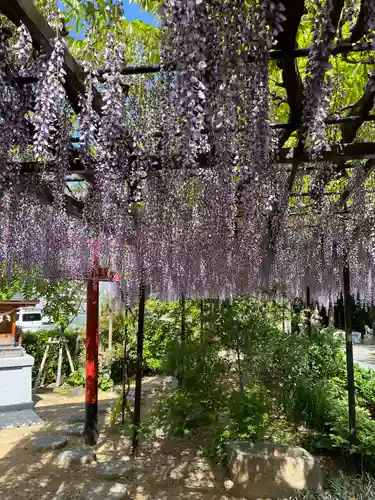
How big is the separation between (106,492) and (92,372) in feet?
6.48

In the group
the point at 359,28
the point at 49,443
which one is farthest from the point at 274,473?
the point at 359,28

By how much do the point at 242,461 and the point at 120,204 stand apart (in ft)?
8.83

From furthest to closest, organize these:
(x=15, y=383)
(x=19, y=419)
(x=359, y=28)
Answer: (x=15, y=383), (x=19, y=419), (x=359, y=28)

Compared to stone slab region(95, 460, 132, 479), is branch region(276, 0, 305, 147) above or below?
above

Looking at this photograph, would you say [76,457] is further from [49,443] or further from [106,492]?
[106,492]

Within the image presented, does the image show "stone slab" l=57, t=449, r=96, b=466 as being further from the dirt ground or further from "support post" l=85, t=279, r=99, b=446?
"support post" l=85, t=279, r=99, b=446

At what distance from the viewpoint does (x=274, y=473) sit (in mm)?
3773

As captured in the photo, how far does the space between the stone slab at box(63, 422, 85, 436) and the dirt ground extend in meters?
0.12

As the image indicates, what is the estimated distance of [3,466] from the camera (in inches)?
182

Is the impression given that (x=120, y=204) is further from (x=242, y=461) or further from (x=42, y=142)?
(x=242, y=461)

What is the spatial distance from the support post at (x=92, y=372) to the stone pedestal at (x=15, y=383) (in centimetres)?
189

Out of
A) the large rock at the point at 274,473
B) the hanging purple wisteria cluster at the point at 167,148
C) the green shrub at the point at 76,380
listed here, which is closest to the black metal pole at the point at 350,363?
the hanging purple wisteria cluster at the point at 167,148

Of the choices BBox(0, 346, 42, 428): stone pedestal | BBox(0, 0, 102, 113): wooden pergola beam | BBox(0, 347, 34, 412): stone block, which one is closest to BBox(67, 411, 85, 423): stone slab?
BBox(0, 346, 42, 428): stone pedestal

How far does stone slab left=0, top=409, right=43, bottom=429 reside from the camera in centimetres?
614
